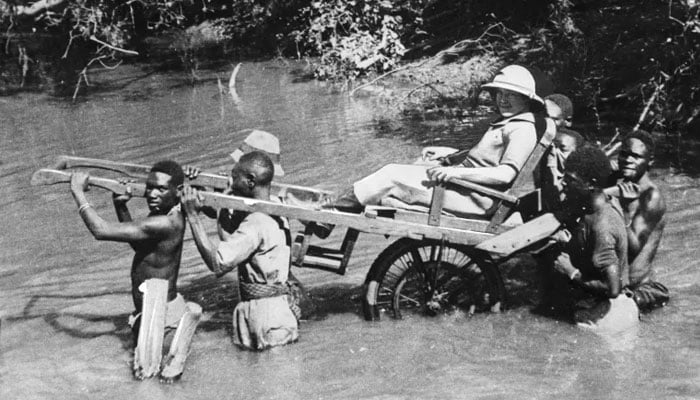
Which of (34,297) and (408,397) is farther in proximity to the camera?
(34,297)

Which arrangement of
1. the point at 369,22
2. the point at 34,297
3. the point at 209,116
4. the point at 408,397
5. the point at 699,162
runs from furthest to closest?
the point at 369,22 → the point at 209,116 → the point at 699,162 → the point at 34,297 → the point at 408,397

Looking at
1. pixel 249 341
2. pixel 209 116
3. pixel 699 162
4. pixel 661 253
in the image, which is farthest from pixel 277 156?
pixel 209 116

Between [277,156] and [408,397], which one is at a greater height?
[277,156]

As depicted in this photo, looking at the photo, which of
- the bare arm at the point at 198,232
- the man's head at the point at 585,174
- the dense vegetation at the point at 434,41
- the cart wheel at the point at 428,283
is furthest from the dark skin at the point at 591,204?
the dense vegetation at the point at 434,41

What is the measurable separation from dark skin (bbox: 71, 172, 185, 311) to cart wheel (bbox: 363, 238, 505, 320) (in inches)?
56.6

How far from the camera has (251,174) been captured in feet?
19.1

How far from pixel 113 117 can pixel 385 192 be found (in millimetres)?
10731

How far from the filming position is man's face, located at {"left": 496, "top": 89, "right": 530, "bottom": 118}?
616 cm

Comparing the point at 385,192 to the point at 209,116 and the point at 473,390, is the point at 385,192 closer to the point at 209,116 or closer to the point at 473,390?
the point at 473,390

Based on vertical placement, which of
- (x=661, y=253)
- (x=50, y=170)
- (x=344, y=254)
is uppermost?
(x=50, y=170)

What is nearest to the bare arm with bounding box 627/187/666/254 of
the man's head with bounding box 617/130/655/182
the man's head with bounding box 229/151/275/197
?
the man's head with bounding box 617/130/655/182

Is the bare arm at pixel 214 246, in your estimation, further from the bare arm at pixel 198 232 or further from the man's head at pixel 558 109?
the man's head at pixel 558 109

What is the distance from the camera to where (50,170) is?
5.73 meters

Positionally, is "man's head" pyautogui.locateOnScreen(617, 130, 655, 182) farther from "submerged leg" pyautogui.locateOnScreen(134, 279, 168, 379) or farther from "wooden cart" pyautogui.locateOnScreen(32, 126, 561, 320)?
"submerged leg" pyautogui.locateOnScreen(134, 279, 168, 379)
